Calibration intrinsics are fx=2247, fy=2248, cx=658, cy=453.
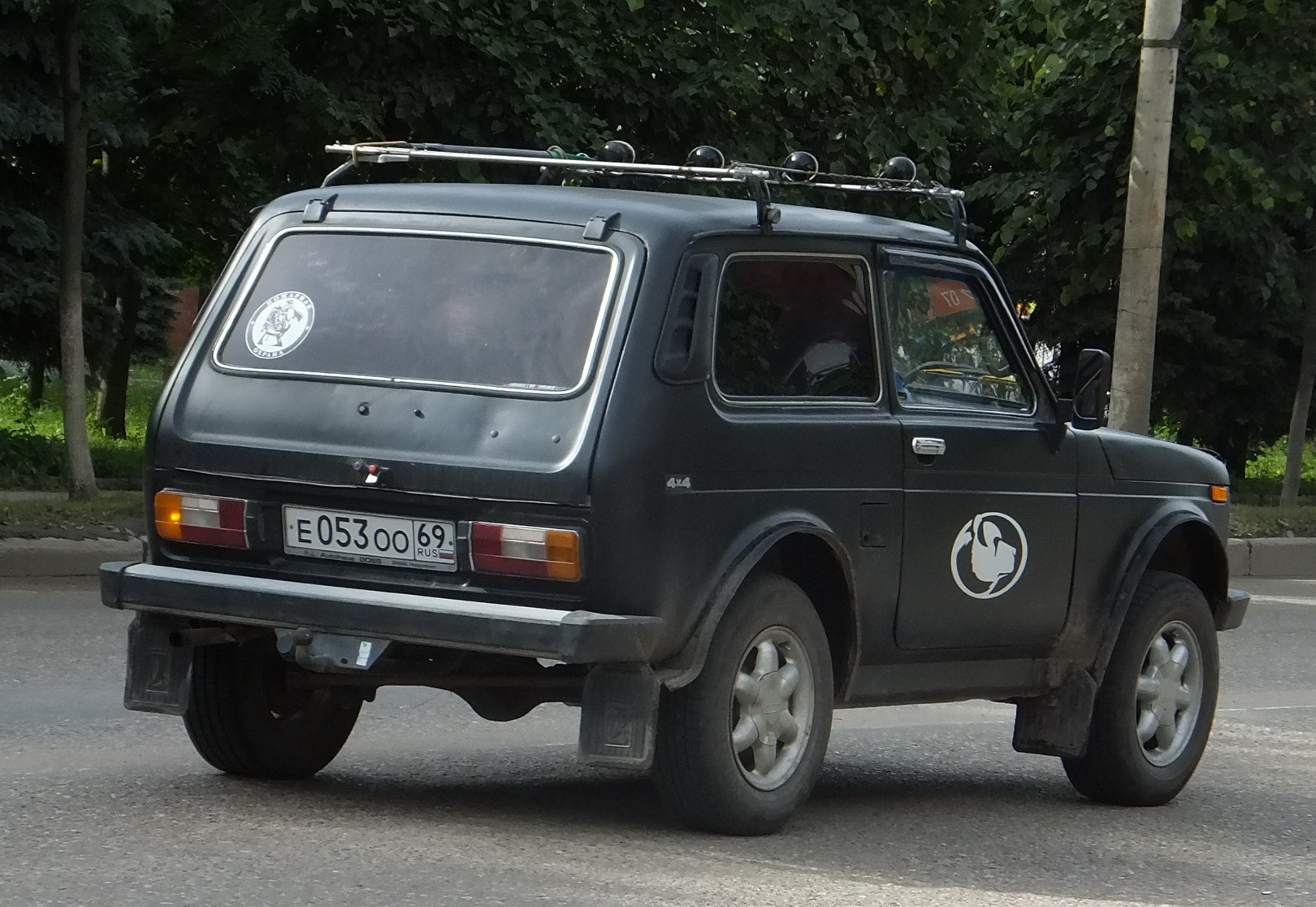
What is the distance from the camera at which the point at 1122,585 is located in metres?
7.09

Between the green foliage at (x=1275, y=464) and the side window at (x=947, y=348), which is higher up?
the side window at (x=947, y=348)

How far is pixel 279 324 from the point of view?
608 cm

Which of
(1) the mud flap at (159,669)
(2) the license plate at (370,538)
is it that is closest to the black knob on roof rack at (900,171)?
(2) the license plate at (370,538)

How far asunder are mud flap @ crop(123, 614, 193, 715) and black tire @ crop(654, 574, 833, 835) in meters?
1.32

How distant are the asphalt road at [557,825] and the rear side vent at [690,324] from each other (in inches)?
47.5

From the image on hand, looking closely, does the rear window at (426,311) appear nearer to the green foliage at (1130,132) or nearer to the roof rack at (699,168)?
the roof rack at (699,168)

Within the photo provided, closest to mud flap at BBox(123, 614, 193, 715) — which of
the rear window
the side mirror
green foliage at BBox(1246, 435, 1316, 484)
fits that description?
the rear window

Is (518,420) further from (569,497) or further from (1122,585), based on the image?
(1122,585)

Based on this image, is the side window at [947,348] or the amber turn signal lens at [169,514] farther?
the side window at [947,348]

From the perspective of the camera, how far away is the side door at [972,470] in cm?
644

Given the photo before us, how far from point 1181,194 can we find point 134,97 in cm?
833

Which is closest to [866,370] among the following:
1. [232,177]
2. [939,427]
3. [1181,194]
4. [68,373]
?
[939,427]

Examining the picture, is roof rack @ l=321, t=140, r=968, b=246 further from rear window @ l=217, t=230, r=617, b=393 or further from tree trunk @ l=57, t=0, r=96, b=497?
tree trunk @ l=57, t=0, r=96, b=497

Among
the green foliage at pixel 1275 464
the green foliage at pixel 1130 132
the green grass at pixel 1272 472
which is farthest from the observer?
the green foliage at pixel 1275 464
